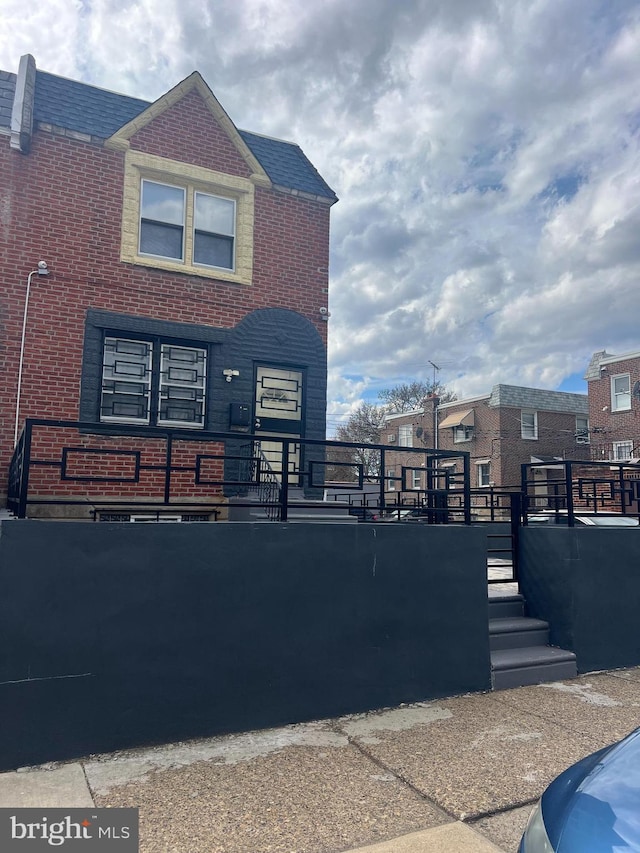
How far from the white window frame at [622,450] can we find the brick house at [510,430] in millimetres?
2067

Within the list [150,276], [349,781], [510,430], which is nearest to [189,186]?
[150,276]

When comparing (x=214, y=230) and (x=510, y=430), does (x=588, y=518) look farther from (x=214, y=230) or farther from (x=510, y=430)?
(x=510, y=430)

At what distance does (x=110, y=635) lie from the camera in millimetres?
4805

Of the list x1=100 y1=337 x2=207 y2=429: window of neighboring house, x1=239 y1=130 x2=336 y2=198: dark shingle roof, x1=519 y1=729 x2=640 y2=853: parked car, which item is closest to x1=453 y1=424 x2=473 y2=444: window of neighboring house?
x1=239 y1=130 x2=336 y2=198: dark shingle roof

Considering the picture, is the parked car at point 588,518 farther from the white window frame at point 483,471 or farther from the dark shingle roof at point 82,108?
the white window frame at point 483,471

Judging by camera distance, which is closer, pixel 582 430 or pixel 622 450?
pixel 622 450

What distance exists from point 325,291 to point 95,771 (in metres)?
8.00

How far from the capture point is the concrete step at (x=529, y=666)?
660 cm

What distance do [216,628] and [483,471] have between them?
29.3 metres

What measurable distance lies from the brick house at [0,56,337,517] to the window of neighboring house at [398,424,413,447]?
2830cm

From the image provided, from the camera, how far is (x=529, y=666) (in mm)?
6762

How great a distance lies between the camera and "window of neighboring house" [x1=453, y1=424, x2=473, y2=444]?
33.3m

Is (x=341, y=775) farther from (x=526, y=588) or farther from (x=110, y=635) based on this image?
(x=526, y=588)

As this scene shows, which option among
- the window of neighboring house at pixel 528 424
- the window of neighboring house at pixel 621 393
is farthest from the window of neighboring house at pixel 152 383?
the window of neighboring house at pixel 528 424
